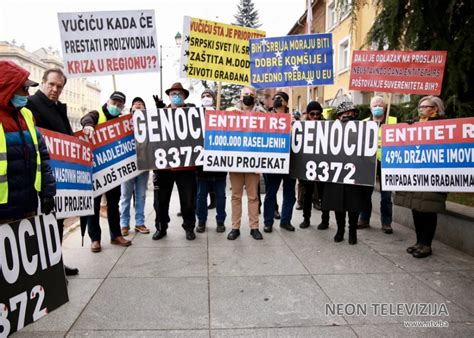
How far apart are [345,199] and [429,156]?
122cm

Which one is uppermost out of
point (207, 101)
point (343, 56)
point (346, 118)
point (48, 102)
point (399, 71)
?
point (343, 56)

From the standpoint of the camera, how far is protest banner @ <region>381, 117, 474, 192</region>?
175 inches

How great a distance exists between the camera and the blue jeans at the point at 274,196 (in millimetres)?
5895

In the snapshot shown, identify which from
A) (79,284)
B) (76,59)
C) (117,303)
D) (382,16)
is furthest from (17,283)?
(382,16)

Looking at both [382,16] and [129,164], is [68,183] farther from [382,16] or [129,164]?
[382,16]

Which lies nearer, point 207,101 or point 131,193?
point 131,193

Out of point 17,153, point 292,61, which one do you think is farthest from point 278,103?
point 17,153

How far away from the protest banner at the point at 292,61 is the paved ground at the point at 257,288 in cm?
241

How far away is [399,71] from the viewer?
568 cm

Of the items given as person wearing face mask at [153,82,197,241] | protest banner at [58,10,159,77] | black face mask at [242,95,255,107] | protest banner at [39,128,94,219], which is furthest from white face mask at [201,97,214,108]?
protest banner at [39,128,94,219]

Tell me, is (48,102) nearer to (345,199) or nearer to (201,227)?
(201,227)

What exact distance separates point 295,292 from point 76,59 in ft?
12.9

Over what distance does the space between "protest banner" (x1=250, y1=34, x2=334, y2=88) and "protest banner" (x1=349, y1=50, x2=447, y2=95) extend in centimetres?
48

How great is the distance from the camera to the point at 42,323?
10.4 feet
